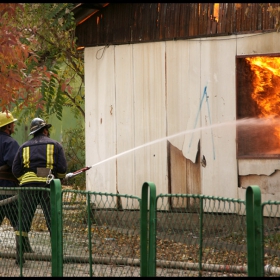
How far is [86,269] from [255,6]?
546cm

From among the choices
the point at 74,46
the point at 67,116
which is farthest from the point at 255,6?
the point at 67,116

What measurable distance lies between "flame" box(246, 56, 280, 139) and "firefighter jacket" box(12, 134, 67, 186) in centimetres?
321

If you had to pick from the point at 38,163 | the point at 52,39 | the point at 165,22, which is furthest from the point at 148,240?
the point at 52,39

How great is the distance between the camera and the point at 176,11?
11781 mm

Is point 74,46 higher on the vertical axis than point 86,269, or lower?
higher

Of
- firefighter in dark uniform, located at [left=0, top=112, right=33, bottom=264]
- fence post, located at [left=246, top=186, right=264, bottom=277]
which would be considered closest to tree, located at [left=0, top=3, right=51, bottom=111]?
firefighter in dark uniform, located at [left=0, top=112, right=33, bottom=264]

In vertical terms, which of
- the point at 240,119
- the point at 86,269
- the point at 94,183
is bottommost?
the point at 86,269

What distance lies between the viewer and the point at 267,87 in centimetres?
1163

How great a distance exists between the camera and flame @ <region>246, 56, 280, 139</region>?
11430mm

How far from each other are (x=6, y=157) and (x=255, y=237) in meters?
5.44

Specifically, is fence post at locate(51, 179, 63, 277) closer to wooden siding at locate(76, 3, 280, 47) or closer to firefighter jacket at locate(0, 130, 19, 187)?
firefighter jacket at locate(0, 130, 19, 187)

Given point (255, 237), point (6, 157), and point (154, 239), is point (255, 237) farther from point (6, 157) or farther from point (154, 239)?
point (6, 157)

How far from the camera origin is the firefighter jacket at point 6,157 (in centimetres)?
1052

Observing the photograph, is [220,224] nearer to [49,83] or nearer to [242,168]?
[242,168]
